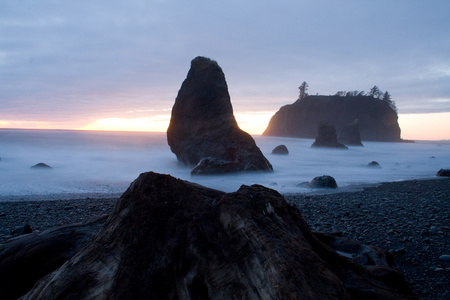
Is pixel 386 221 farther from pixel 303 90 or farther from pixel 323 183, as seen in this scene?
pixel 303 90

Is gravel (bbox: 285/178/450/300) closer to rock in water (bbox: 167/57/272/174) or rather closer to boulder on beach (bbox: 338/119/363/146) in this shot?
rock in water (bbox: 167/57/272/174)

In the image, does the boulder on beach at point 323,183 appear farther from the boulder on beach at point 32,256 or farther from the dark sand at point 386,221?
the boulder on beach at point 32,256

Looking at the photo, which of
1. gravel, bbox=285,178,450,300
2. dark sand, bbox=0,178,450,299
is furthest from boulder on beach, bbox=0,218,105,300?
gravel, bbox=285,178,450,300

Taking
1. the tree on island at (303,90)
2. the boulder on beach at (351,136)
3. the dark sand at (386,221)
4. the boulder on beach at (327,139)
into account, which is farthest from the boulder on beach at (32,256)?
the tree on island at (303,90)

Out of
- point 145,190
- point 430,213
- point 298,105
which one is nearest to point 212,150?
point 430,213

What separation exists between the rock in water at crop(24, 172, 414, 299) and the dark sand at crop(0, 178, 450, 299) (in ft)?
4.96

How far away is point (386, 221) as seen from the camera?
20.4 feet

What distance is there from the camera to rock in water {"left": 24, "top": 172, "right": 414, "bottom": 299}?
1749 millimetres

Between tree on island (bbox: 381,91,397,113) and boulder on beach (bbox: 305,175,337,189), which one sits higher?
tree on island (bbox: 381,91,397,113)

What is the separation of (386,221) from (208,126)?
43.4 feet

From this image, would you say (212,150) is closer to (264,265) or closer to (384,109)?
(264,265)

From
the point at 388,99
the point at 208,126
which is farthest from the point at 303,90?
the point at 208,126

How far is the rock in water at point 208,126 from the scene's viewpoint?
17.4m

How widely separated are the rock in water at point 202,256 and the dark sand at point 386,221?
4.96ft
